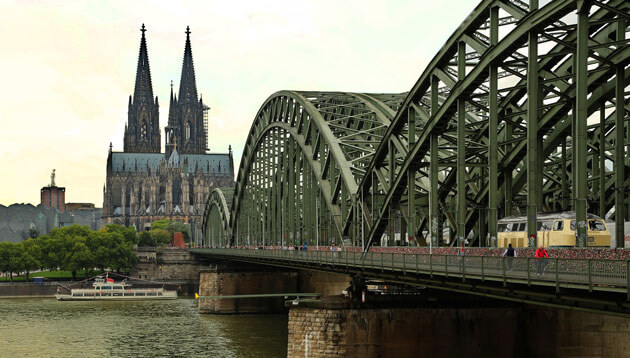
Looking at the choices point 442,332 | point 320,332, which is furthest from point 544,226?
point 320,332

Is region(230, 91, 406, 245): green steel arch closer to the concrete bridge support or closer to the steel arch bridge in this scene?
the steel arch bridge

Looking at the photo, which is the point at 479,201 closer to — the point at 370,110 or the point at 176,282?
the point at 370,110

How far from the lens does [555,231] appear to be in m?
43.2

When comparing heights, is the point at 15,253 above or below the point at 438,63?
below

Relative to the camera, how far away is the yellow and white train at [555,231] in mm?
41562

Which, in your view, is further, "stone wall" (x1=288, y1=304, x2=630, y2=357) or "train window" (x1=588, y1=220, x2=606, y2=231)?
"stone wall" (x1=288, y1=304, x2=630, y2=357)

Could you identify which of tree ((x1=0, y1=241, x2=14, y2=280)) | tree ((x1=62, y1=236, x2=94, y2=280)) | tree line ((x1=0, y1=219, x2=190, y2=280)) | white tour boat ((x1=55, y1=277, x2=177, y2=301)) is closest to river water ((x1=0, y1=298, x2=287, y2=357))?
white tour boat ((x1=55, y1=277, x2=177, y2=301))

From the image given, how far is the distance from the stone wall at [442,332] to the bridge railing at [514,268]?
2888mm

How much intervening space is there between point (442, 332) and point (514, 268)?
623 inches

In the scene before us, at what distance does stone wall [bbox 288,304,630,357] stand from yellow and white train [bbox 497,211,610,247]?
480 cm

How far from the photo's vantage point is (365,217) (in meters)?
67.6

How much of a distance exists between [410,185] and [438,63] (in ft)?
23.9

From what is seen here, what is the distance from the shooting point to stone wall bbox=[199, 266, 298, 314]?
10662 cm

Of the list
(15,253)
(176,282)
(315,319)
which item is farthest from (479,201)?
(15,253)
